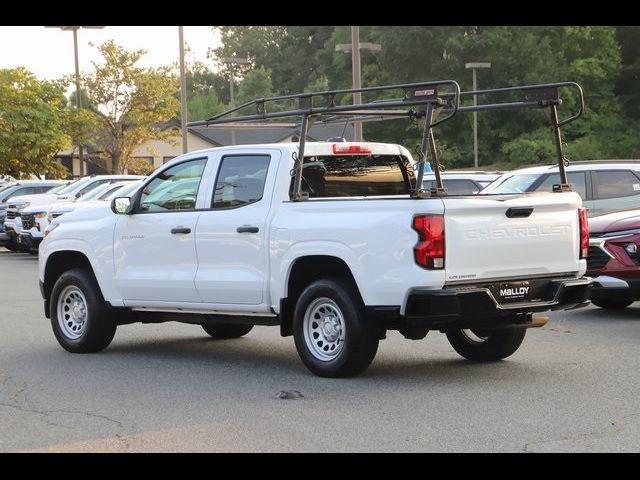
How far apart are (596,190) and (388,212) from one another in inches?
336

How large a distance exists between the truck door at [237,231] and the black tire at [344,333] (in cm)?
51

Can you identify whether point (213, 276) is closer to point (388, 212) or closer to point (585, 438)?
point (388, 212)

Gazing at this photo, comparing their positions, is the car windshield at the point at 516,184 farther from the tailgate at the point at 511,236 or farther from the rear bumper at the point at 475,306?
the rear bumper at the point at 475,306

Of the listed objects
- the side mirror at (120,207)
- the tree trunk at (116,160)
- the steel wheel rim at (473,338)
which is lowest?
the steel wheel rim at (473,338)

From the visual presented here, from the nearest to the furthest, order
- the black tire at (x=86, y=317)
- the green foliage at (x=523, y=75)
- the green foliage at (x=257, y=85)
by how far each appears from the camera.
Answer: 1. the black tire at (x=86, y=317)
2. the green foliage at (x=523, y=75)
3. the green foliage at (x=257, y=85)

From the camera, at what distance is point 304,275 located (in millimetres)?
9734

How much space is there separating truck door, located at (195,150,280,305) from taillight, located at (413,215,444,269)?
161cm

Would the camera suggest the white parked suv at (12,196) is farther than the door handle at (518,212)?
Yes

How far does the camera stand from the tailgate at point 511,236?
881cm

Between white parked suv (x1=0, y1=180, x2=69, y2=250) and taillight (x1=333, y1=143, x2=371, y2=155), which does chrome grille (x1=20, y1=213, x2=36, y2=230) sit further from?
taillight (x1=333, y1=143, x2=371, y2=155)

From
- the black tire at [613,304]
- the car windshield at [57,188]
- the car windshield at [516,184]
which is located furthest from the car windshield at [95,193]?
the black tire at [613,304]
